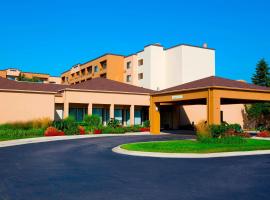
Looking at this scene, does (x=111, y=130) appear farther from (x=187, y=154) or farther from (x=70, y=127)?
(x=187, y=154)

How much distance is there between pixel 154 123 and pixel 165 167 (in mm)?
23164

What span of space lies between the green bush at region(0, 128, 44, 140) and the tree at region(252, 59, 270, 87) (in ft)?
130

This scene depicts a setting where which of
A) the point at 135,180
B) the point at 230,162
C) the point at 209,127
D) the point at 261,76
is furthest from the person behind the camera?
the point at 261,76

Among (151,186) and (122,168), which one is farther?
(122,168)

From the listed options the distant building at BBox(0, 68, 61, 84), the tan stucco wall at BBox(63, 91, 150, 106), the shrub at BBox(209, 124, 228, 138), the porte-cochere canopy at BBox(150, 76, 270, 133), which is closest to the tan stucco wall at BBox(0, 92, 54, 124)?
the tan stucco wall at BBox(63, 91, 150, 106)

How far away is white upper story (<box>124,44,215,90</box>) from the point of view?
2186 inches

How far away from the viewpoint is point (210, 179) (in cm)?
1002

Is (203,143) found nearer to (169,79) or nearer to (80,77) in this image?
(169,79)

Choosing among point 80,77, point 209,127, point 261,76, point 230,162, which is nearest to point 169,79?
point 261,76

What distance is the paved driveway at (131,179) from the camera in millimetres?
8000

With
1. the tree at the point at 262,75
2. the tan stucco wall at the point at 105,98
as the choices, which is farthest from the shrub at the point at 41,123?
the tree at the point at 262,75

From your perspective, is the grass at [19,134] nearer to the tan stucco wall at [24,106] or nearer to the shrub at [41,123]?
the shrub at [41,123]

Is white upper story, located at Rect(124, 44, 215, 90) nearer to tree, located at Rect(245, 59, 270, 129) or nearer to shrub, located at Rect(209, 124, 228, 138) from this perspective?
tree, located at Rect(245, 59, 270, 129)

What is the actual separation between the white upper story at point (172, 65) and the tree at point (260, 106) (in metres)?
8.71
